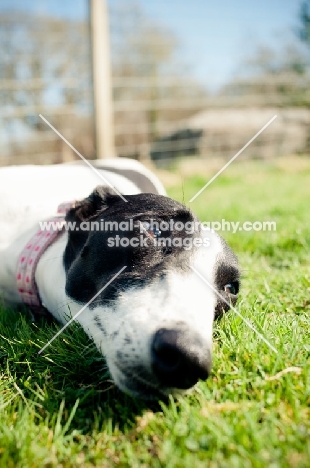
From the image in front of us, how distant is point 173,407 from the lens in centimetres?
149

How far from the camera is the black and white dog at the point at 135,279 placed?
1534mm

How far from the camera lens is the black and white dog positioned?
5.03 ft

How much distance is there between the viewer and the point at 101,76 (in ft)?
23.0

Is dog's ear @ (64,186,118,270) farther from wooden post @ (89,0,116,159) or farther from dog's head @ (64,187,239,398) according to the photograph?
wooden post @ (89,0,116,159)

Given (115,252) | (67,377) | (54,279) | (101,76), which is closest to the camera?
(67,377)

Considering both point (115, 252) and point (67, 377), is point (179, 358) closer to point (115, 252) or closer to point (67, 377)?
point (67, 377)

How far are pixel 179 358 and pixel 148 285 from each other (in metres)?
0.40

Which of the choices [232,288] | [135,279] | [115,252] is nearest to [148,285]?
[135,279]

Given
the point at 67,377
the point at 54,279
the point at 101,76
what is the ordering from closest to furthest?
the point at 67,377, the point at 54,279, the point at 101,76

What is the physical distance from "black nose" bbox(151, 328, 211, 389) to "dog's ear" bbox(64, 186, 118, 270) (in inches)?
40.0

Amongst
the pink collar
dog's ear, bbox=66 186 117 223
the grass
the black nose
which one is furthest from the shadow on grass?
dog's ear, bbox=66 186 117 223

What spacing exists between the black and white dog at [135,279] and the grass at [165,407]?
10 centimetres

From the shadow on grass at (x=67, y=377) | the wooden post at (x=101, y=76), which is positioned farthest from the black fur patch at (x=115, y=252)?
the wooden post at (x=101, y=76)

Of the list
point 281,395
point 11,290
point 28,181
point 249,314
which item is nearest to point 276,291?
point 249,314
